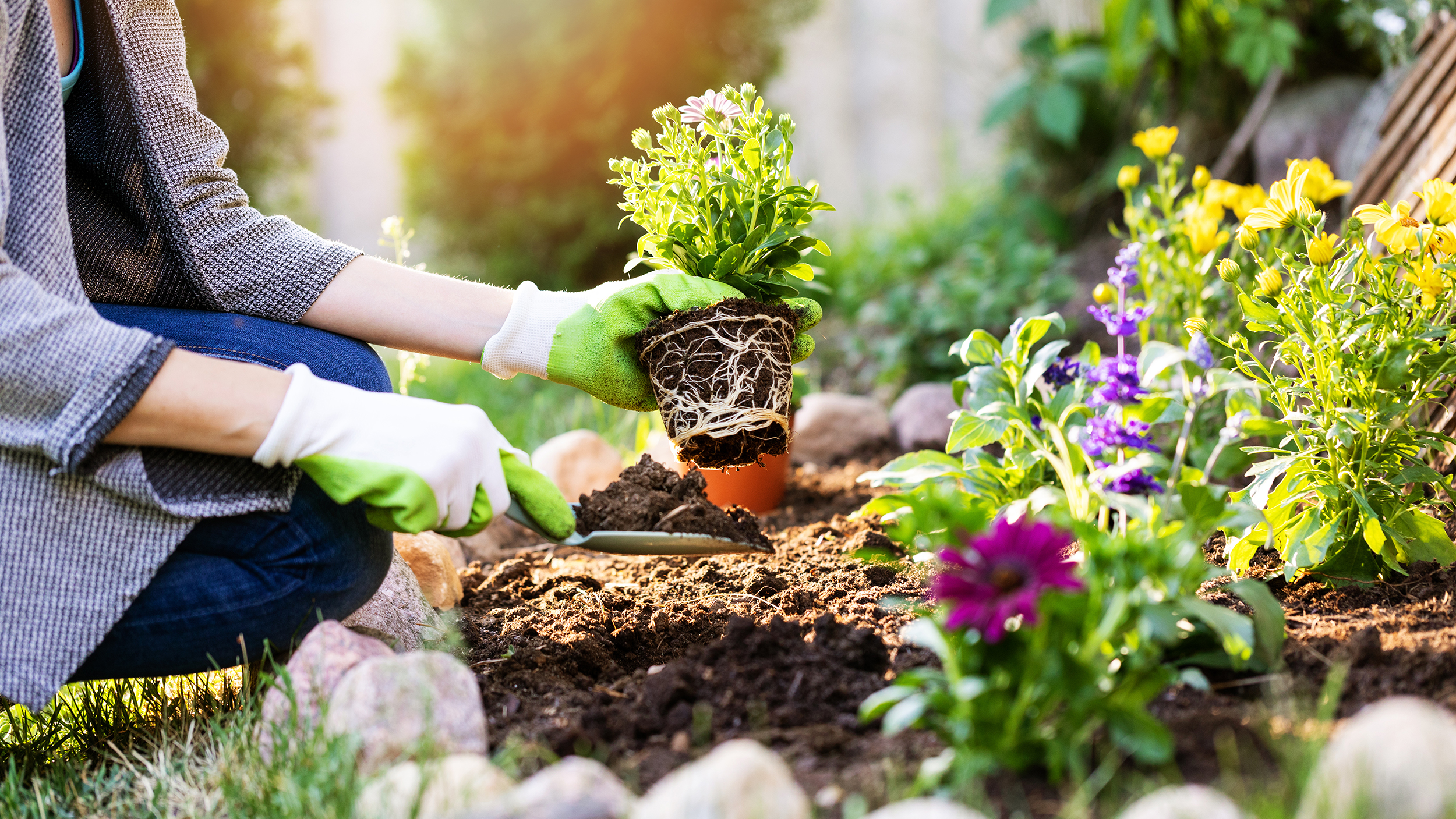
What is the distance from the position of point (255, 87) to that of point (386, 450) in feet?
13.4

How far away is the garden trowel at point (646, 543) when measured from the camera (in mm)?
1481

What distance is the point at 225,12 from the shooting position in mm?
4508

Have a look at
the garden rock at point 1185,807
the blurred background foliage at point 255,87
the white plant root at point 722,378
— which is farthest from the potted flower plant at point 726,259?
the blurred background foliage at point 255,87

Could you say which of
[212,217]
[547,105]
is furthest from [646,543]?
[547,105]

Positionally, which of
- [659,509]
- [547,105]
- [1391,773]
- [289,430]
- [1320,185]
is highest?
[547,105]

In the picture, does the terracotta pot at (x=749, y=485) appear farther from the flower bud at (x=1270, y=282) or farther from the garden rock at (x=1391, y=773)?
the garden rock at (x=1391, y=773)

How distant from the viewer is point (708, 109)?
1.63m

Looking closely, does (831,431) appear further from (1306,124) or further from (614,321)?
(1306,124)

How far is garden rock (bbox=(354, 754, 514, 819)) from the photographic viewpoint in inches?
37.3

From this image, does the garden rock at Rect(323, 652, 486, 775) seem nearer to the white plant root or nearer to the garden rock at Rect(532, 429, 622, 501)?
the white plant root

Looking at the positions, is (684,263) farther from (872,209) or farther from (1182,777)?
(872,209)

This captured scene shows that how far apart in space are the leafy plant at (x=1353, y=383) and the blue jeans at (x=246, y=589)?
3.99 ft

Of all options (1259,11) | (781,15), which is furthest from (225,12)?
(1259,11)

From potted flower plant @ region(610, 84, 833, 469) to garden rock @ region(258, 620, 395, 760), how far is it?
22.8 inches
